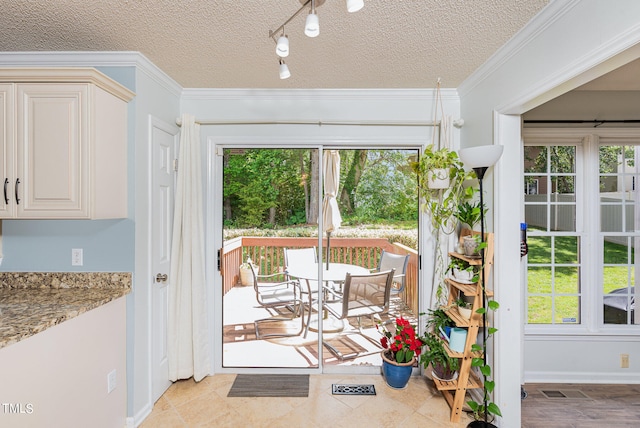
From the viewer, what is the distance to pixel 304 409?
7.92 ft

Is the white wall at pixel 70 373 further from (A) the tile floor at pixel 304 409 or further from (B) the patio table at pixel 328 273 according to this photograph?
(B) the patio table at pixel 328 273

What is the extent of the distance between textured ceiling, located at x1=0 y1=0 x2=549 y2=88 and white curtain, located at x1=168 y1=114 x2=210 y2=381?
24.0 inches

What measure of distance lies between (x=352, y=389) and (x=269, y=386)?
67 cm

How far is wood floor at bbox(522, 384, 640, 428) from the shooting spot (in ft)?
7.65

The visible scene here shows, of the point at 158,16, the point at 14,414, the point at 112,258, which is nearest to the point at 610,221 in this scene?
the point at 158,16

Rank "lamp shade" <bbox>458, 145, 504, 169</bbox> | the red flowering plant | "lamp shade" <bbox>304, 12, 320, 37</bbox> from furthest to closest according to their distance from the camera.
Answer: the red flowering plant, "lamp shade" <bbox>458, 145, 504, 169</bbox>, "lamp shade" <bbox>304, 12, 320, 37</bbox>

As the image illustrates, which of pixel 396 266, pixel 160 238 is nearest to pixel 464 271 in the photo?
pixel 396 266

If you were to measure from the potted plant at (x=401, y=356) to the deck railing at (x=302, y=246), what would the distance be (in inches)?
15.3

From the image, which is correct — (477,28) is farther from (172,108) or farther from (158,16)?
(172,108)

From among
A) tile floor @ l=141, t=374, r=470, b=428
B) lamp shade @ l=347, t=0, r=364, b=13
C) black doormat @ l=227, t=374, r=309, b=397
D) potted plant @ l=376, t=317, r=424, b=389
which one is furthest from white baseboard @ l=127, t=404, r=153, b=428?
lamp shade @ l=347, t=0, r=364, b=13

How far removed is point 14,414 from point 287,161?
89.4 inches

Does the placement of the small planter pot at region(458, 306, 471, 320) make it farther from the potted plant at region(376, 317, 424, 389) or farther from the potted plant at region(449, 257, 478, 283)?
the potted plant at region(376, 317, 424, 389)

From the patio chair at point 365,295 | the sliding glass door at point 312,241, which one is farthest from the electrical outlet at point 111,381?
the patio chair at point 365,295

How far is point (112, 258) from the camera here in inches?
86.4
